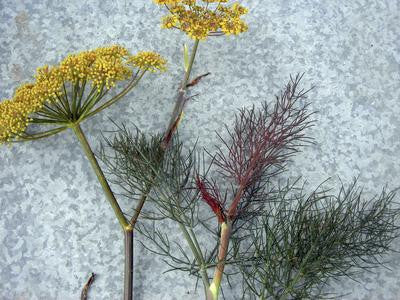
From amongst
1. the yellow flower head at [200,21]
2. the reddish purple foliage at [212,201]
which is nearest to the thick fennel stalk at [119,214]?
the reddish purple foliage at [212,201]

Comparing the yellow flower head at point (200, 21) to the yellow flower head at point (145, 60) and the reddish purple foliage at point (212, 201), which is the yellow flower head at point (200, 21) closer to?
the yellow flower head at point (145, 60)

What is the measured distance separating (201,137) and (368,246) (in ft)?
1.31

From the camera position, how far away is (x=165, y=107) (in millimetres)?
1126

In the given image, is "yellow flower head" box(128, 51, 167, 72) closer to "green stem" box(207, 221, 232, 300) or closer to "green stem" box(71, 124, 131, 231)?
"green stem" box(71, 124, 131, 231)

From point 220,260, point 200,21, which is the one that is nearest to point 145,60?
point 200,21

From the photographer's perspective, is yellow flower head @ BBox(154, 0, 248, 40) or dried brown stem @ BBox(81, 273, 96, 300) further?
dried brown stem @ BBox(81, 273, 96, 300)

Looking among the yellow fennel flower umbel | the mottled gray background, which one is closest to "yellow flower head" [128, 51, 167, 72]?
the yellow fennel flower umbel

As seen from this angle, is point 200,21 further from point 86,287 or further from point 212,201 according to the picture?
point 86,287

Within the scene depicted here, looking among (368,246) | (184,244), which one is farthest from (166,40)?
(368,246)

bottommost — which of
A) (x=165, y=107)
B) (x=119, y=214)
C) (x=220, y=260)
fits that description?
(x=220, y=260)

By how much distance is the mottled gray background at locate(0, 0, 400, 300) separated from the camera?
1.08 metres

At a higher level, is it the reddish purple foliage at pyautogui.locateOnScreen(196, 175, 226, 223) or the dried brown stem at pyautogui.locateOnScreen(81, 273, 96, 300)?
the reddish purple foliage at pyautogui.locateOnScreen(196, 175, 226, 223)

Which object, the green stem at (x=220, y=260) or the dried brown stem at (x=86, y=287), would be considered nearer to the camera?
the green stem at (x=220, y=260)

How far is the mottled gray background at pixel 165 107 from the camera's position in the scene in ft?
3.55
